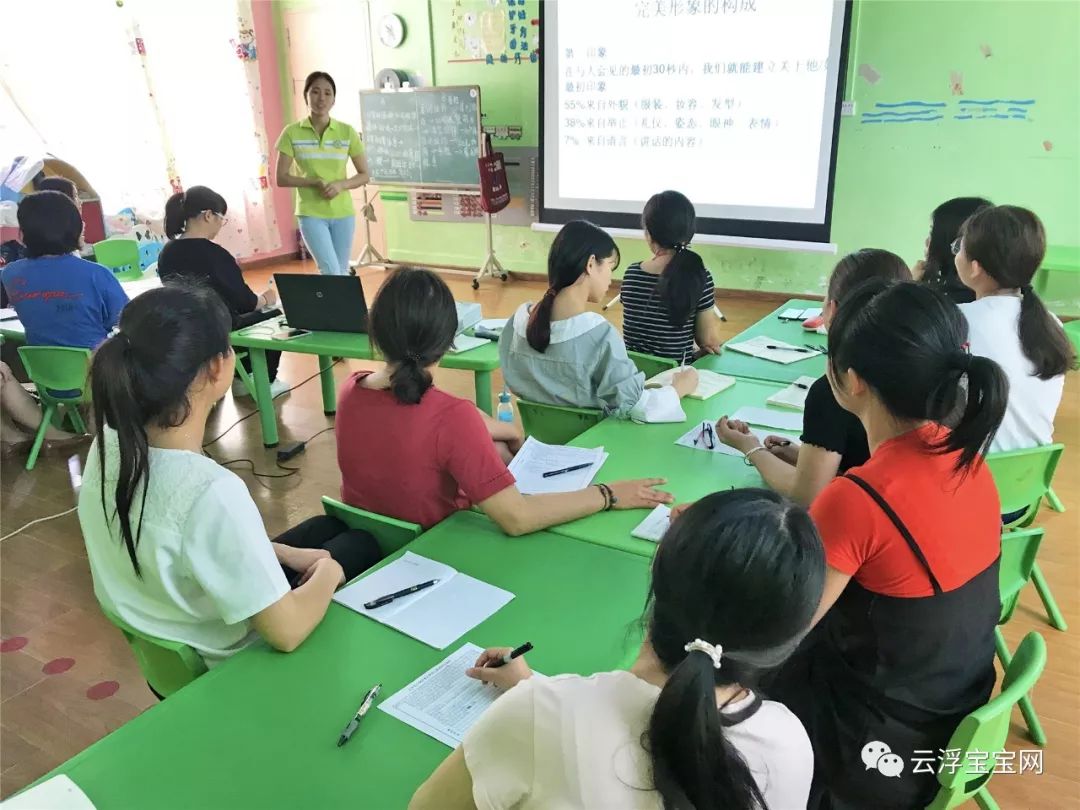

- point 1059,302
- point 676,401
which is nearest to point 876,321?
point 676,401

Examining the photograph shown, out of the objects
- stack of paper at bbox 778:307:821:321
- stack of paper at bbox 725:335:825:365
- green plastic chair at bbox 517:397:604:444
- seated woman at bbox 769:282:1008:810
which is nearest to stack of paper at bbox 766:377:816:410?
stack of paper at bbox 725:335:825:365

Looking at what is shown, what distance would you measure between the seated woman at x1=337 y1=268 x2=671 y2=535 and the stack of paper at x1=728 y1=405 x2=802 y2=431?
0.54 meters

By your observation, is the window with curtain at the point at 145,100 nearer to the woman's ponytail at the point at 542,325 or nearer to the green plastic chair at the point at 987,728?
the woman's ponytail at the point at 542,325

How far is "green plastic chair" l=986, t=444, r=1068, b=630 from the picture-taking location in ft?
5.99

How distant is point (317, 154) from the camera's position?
513 cm

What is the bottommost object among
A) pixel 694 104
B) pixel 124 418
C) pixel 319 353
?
pixel 319 353

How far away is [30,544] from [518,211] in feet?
16.1

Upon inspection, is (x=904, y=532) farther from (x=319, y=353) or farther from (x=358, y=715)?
(x=319, y=353)

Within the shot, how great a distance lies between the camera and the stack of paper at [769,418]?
7.07ft

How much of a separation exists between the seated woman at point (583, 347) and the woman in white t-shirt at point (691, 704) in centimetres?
139

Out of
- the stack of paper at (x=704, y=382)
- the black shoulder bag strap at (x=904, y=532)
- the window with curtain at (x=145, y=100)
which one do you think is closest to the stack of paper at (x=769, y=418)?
the stack of paper at (x=704, y=382)

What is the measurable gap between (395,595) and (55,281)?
2805mm

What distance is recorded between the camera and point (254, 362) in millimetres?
3613

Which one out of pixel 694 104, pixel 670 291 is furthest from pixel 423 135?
pixel 670 291
